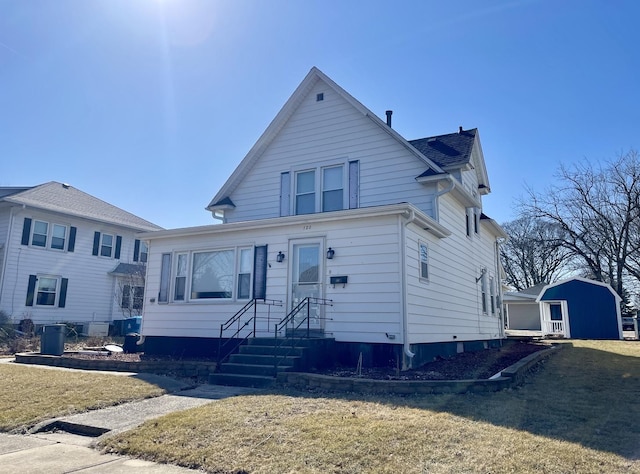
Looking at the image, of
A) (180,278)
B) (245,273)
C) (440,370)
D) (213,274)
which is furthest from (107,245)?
(440,370)

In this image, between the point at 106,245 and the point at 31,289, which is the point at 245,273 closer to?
the point at 31,289

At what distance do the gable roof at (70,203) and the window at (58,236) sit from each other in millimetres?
909

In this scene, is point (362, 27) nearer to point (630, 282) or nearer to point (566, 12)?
point (566, 12)

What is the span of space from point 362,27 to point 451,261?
21.9 feet

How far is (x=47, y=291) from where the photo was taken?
2150 centimetres

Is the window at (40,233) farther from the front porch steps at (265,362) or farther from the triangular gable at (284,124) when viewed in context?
the front porch steps at (265,362)

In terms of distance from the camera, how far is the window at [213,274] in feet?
39.0

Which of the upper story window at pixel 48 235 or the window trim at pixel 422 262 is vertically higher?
the upper story window at pixel 48 235

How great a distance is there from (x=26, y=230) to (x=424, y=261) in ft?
60.4

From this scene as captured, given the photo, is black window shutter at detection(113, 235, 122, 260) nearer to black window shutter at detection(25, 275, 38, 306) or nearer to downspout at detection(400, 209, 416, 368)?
black window shutter at detection(25, 275, 38, 306)

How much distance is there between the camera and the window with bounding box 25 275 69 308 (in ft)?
68.0

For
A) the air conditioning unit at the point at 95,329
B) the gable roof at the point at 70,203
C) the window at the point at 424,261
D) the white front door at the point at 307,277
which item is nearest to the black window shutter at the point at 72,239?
the gable roof at the point at 70,203

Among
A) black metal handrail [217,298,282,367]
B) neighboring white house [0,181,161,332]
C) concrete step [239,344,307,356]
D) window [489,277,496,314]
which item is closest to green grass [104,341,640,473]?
concrete step [239,344,307,356]

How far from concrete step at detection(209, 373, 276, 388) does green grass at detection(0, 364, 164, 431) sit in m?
1.20
